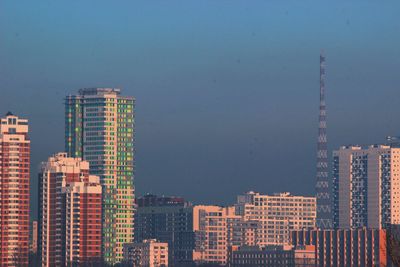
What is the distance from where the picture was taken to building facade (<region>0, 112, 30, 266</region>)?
62156 mm

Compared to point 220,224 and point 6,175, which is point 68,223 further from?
point 220,224

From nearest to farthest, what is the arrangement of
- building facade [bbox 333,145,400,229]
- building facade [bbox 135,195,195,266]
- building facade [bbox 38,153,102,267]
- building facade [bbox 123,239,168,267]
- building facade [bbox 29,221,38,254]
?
building facade [bbox 38,153,102,267] → building facade [bbox 29,221,38,254] → building facade [bbox 123,239,168,267] → building facade [bbox 135,195,195,266] → building facade [bbox 333,145,400,229]

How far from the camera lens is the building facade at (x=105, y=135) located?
80.4 m

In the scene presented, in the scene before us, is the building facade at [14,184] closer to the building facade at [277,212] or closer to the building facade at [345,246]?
the building facade at [345,246]

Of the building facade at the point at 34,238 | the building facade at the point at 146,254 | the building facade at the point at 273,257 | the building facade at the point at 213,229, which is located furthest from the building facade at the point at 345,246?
the building facade at the point at 34,238

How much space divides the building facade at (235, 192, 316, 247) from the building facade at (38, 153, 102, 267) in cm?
1957

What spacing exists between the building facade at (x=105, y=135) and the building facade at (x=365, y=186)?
12938 mm

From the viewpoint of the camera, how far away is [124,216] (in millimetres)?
76688

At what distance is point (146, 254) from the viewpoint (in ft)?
227

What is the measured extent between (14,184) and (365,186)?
Answer: 96.0 feet

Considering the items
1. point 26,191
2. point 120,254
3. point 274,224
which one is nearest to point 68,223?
point 26,191

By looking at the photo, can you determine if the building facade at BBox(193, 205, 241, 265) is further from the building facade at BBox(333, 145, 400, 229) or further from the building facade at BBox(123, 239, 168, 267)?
the building facade at BBox(333, 145, 400, 229)

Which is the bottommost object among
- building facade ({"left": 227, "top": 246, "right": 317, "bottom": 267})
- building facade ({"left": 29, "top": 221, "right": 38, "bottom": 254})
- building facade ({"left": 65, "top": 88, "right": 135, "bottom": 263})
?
building facade ({"left": 227, "top": 246, "right": 317, "bottom": 267})

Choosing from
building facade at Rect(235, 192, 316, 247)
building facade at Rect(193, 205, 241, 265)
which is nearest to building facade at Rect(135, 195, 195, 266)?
building facade at Rect(193, 205, 241, 265)
